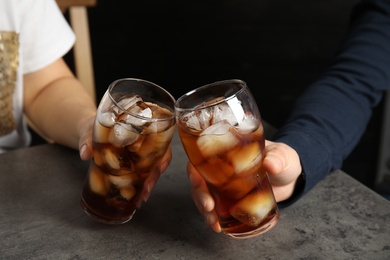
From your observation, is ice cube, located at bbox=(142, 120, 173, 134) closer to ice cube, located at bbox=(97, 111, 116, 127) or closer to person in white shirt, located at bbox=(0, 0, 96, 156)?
ice cube, located at bbox=(97, 111, 116, 127)

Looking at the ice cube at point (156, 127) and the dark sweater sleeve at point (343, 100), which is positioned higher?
the ice cube at point (156, 127)

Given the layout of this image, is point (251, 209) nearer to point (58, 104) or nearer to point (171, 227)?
point (171, 227)

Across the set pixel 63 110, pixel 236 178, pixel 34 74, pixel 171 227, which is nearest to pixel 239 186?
→ pixel 236 178

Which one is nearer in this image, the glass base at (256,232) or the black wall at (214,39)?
the glass base at (256,232)

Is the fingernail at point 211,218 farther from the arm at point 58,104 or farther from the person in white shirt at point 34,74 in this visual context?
the person in white shirt at point 34,74

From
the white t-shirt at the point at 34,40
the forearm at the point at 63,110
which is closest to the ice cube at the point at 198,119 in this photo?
the forearm at the point at 63,110

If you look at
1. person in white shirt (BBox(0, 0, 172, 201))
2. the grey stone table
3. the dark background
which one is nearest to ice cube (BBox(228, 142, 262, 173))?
the grey stone table
